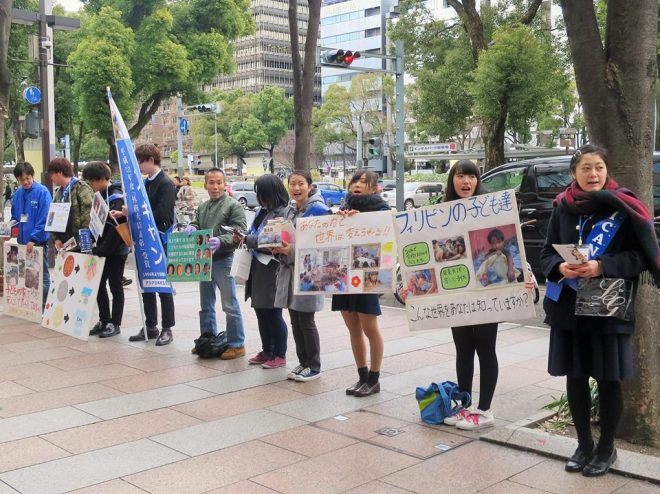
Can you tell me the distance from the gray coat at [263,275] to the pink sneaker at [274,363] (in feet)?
1.74

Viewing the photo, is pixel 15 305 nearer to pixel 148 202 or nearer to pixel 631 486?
pixel 148 202

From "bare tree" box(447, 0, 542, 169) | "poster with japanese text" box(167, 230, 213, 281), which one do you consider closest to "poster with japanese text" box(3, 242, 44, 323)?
"poster with japanese text" box(167, 230, 213, 281)

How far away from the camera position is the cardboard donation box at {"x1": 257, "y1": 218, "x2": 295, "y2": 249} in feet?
19.1

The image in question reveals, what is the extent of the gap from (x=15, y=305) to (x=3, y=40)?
419 cm

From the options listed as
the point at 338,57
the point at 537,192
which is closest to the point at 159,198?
the point at 537,192

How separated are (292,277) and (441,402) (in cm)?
174

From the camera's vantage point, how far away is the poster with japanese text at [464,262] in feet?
14.4

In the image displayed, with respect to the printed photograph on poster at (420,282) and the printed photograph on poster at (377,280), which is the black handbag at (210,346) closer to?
the printed photograph on poster at (377,280)

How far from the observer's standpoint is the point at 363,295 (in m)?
5.38

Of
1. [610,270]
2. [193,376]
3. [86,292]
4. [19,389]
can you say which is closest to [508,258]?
[610,270]

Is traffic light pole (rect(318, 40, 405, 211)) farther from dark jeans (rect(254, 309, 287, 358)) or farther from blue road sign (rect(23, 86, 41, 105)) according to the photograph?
dark jeans (rect(254, 309, 287, 358))

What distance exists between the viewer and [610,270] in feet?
12.0

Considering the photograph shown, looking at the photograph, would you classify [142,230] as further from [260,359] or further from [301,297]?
[301,297]

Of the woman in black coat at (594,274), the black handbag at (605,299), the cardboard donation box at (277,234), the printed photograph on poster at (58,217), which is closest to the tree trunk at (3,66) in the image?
the printed photograph on poster at (58,217)
